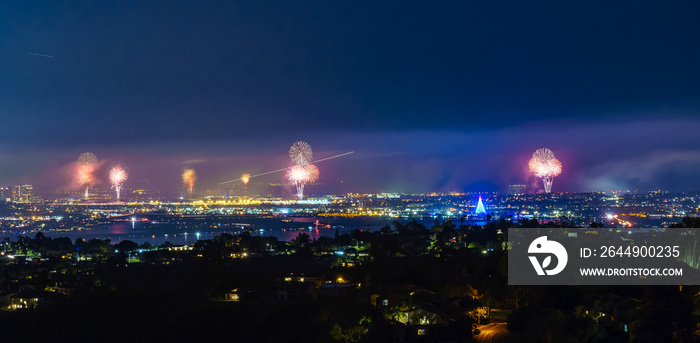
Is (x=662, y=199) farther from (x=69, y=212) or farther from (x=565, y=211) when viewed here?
(x=69, y=212)

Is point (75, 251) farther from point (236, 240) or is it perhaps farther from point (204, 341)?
point (204, 341)

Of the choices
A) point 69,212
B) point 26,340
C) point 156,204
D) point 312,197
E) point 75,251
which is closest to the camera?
point 26,340

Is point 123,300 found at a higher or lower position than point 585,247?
lower

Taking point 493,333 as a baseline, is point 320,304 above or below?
above

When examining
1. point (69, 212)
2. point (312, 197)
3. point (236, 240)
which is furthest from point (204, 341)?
point (312, 197)

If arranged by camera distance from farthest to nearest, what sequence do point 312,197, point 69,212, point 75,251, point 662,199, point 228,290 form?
point 312,197 < point 69,212 < point 662,199 < point 75,251 < point 228,290

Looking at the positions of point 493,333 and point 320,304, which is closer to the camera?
point 493,333

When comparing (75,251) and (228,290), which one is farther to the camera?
(75,251)
